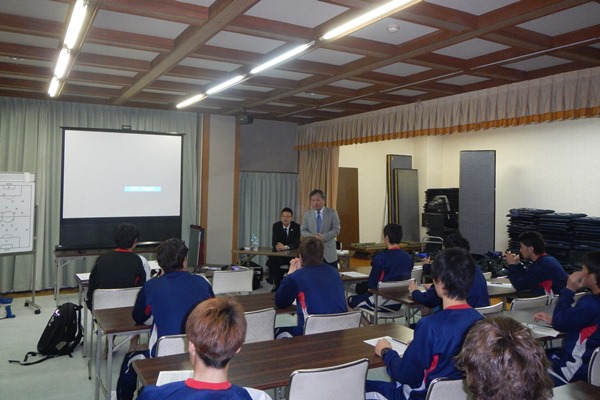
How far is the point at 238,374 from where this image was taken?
2.28 metres

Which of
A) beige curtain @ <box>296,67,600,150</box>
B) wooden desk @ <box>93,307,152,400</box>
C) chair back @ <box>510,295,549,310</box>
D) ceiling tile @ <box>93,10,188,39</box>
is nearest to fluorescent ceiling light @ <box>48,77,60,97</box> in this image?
ceiling tile @ <box>93,10,188,39</box>

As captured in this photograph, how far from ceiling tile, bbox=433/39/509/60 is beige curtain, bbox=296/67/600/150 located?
96 centimetres

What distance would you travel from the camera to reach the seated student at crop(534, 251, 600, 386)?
9.23ft

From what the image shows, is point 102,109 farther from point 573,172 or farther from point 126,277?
point 573,172

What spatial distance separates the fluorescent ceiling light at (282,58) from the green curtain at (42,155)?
3.64m

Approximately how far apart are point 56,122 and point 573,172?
8.35 metres

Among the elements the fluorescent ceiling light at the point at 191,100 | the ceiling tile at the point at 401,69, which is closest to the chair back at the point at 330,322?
the ceiling tile at the point at 401,69

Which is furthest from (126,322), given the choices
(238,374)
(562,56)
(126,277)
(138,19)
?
(562,56)

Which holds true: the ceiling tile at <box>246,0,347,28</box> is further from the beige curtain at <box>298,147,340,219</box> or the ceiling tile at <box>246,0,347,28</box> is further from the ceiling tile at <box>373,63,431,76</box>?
the beige curtain at <box>298,147,340,219</box>

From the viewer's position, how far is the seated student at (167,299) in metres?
2.99

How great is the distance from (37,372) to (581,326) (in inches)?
167

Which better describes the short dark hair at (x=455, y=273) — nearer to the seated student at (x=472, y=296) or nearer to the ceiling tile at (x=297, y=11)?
the seated student at (x=472, y=296)

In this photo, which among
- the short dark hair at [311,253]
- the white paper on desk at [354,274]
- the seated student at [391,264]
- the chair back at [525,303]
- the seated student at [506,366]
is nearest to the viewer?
the seated student at [506,366]

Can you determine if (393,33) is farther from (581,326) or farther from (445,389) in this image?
(445,389)
